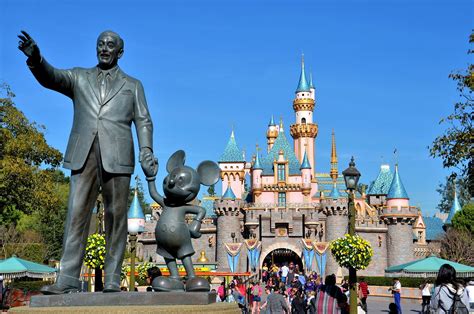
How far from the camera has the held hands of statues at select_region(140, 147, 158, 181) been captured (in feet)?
19.5

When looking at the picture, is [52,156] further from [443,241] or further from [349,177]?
[443,241]

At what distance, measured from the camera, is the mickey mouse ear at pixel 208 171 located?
7.09 m

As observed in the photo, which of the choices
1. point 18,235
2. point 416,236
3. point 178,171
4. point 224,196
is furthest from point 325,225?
point 178,171

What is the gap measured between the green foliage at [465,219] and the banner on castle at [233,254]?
15.6 metres

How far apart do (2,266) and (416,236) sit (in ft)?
136

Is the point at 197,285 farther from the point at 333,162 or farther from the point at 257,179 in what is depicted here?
the point at 333,162

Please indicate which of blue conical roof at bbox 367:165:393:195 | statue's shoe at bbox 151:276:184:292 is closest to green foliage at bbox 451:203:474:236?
blue conical roof at bbox 367:165:393:195

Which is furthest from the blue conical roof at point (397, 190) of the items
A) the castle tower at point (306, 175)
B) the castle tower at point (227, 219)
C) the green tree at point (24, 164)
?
the green tree at point (24, 164)

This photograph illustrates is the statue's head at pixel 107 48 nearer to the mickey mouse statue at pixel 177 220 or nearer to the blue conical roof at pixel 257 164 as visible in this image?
the mickey mouse statue at pixel 177 220

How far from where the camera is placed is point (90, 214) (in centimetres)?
583

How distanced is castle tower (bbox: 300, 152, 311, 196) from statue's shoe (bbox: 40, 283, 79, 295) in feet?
148

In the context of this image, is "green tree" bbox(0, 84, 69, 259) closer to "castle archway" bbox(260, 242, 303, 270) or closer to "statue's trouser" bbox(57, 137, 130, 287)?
"statue's trouser" bbox(57, 137, 130, 287)

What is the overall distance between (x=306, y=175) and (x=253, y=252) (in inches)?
354

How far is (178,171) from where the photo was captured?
6742 mm
